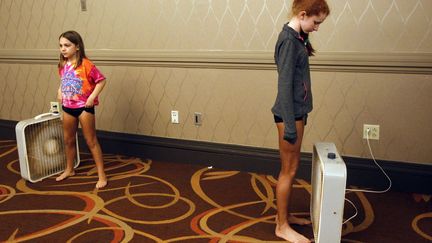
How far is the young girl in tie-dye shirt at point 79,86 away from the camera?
8.43ft

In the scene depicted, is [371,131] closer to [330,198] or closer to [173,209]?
[330,198]

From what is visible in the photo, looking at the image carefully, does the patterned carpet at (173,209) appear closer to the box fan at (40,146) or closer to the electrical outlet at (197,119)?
the box fan at (40,146)

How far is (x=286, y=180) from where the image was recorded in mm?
1919

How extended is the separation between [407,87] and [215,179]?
1.36m

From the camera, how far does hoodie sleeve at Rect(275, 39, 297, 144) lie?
169 centimetres

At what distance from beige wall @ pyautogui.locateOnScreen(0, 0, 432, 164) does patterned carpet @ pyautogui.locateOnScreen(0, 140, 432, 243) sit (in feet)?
1.13

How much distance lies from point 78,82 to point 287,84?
1.49 metres

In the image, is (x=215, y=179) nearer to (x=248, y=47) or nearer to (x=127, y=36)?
(x=248, y=47)

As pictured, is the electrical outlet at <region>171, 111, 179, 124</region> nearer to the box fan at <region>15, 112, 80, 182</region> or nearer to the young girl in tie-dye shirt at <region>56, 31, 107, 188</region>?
the young girl in tie-dye shirt at <region>56, 31, 107, 188</region>

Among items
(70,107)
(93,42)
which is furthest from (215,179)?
(93,42)

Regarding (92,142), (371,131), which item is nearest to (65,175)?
(92,142)

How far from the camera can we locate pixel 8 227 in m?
2.13

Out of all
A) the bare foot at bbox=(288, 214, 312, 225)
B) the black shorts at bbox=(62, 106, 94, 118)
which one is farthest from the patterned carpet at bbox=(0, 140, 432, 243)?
the black shorts at bbox=(62, 106, 94, 118)

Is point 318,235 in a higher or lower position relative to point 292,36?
lower
